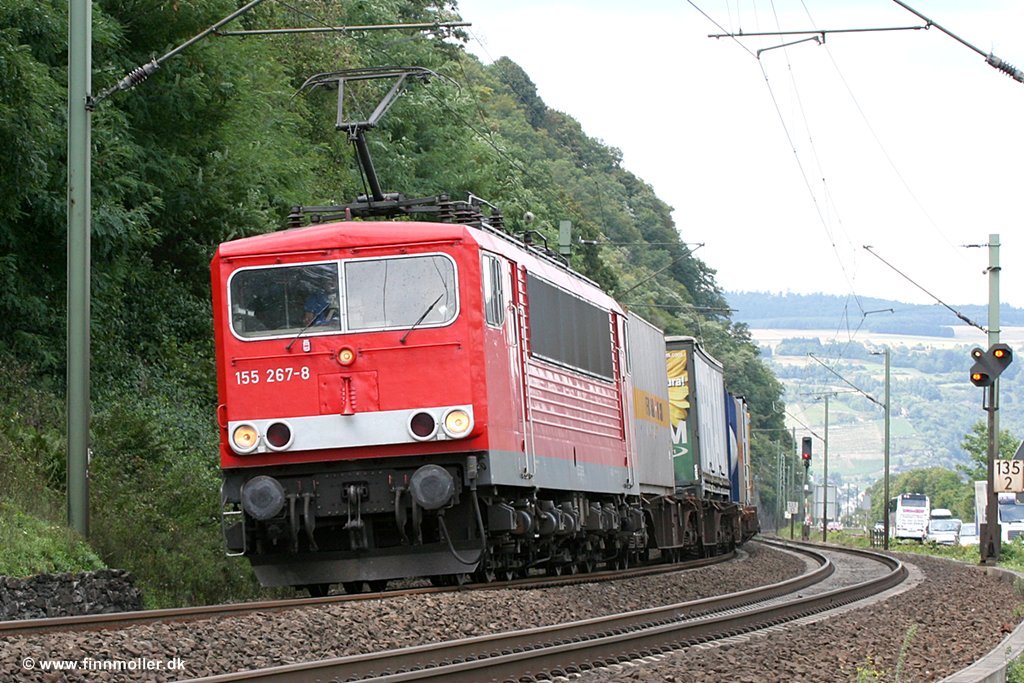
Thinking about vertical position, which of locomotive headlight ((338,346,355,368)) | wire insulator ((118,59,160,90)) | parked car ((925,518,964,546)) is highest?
wire insulator ((118,59,160,90))

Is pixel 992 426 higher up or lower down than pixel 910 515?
higher up

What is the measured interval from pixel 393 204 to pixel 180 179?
779 centimetres

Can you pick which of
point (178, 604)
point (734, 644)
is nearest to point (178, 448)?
point (178, 604)

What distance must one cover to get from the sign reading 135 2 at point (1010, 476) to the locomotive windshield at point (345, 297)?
14.5 meters

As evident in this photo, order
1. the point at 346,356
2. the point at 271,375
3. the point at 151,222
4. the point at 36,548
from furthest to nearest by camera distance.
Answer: the point at 151,222
the point at 271,375
the point at 346,356
the point at 36,548

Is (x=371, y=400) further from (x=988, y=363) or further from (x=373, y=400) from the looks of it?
(x=988, y=363)

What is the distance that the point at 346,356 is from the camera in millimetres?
14477

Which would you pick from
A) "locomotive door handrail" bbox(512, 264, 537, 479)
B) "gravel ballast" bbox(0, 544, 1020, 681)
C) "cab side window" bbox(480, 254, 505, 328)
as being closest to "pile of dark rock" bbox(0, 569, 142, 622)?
"gravel ballast" bbox(0, 544, 1020, 681)

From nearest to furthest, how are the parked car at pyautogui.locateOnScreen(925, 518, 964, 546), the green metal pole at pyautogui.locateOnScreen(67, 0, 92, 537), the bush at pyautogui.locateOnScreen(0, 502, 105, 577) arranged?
the bush at pyautogui.locateOnScreen(0, 502, 105, 577) < the green metal pole at pyautogui.locateOnScreen(67, 0, 92, 537) < the parked car at pyautogui.locateOnScreen(925, 518, 964, 546)

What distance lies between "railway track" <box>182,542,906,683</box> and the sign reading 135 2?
33.9 feet

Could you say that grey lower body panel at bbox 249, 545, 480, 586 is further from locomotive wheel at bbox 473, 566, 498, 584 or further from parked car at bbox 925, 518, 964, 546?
parked car at bbox 925, 518, 964, 546

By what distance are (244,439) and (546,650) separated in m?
4.85

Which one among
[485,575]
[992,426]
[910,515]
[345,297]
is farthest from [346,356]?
[910,515]

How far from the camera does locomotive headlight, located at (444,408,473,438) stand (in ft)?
47.0
